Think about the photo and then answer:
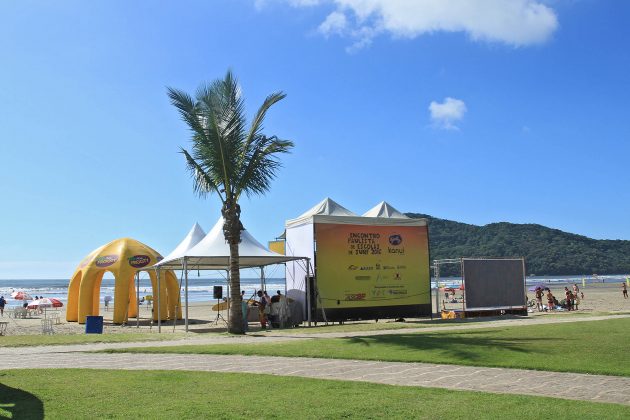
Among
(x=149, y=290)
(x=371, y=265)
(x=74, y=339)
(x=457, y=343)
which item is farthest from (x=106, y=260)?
(x=149, y=290)

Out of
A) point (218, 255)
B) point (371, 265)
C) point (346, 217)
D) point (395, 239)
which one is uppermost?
point (346, 217)

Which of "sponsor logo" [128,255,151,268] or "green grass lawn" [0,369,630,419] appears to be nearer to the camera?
"green grass lawn" [0,369,630,419]

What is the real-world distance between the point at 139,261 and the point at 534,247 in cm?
12448

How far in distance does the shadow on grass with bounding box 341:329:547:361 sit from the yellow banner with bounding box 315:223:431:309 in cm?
801

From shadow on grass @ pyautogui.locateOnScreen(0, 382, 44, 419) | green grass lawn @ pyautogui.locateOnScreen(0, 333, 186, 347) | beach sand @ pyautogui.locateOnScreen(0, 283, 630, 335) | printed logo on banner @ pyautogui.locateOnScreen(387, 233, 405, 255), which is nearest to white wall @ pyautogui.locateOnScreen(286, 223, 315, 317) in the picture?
beach sand @ pyautogui.locateOnScreen(0, 283, 630, 335)

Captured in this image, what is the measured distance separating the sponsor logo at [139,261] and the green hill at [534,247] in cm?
9023

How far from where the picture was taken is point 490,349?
11117 mm

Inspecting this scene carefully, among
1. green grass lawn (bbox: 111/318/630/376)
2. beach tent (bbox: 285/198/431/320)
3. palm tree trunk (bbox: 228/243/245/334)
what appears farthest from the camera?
beach tent (bbox: 285/198/431/320)

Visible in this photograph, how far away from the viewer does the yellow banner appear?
21672mm

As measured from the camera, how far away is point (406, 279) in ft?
76.0

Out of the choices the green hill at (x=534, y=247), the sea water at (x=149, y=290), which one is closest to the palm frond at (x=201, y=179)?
the sea water at (x=149, y=290)

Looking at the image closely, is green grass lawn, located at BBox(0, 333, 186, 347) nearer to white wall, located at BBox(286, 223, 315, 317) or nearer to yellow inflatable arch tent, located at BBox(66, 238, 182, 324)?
white wall, located at BBox(286, 223, 315, 317)

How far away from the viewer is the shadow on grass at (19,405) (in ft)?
19.8

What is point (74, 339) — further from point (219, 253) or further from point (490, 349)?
point (490, 349)
